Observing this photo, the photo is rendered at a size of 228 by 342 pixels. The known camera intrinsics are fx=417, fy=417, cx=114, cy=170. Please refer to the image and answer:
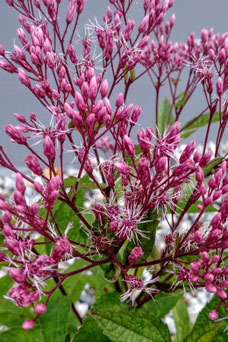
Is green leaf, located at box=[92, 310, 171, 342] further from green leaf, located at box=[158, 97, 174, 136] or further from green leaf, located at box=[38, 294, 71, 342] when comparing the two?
green leaf, located at box=[158, 97, 174, 136]

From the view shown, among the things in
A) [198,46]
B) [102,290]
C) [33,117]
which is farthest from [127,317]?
[198,46]

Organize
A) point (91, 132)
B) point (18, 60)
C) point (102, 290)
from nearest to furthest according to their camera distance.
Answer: point (91, 132), point (18, 60), point (102, 290)

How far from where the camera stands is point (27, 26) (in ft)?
2.82

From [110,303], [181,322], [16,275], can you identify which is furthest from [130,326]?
[181,322]

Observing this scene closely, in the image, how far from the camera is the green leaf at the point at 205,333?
0.66 metres

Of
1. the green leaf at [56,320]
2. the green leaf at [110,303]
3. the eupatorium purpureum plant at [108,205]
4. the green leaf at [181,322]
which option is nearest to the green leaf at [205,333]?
the eupatorium purpureum plant at [108,205]

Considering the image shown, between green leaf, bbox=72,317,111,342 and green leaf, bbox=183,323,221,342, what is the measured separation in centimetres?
19

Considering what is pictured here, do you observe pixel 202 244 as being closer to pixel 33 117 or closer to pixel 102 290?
pixel 33 117

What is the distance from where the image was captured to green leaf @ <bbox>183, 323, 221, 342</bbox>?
0.66m

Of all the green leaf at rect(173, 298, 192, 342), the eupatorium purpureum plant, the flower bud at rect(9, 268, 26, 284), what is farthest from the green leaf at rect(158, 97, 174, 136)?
the flower bud at rect(9, 268, 26, 284)

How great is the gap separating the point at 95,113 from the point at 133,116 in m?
0.10

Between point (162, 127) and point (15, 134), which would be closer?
point (15, 134)

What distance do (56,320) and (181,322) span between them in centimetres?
51

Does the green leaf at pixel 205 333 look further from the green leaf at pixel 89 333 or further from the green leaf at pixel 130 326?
the green leaf at pixel 89 333
